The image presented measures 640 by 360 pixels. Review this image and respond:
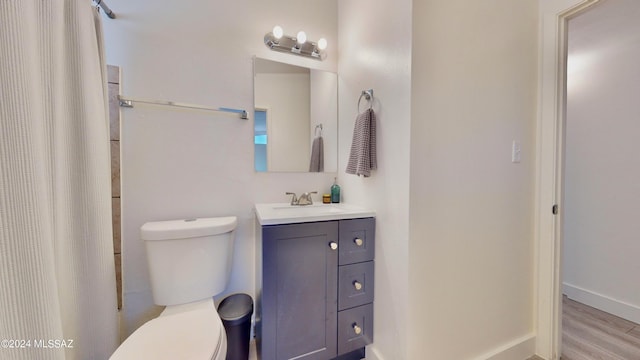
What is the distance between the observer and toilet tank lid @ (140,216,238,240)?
1.07 m

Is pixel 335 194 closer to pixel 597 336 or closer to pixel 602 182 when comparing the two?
pixel 597 336

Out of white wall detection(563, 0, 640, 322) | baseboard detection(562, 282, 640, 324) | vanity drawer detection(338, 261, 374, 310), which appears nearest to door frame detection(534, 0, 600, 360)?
white wall detection(563, 0, 640, 322)

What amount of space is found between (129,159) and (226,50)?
0.90 meters

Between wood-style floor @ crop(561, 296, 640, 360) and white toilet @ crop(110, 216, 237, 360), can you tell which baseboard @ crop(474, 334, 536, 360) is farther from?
white toilet @ crop(110, 216, 237, 360)

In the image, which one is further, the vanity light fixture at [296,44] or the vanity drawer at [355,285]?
the vanity light fixture at [296,44]

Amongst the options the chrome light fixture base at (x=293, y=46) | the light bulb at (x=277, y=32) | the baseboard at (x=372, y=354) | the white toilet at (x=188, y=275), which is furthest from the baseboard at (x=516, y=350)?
the light bulb at (x=277, y=32)

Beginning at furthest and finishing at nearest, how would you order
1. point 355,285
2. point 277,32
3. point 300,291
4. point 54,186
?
point 277,32
point 355,285
point 300,291
point 54,186

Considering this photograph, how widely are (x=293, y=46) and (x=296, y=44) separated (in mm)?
26

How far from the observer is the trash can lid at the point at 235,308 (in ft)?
3.88

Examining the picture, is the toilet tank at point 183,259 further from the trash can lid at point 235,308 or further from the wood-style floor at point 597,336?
the wood-style floor at point 597,336

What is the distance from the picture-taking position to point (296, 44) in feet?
5.21

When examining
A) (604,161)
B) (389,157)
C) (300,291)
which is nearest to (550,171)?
(389,157)

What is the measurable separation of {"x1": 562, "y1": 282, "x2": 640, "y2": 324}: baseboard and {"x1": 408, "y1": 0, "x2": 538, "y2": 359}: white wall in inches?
41.6

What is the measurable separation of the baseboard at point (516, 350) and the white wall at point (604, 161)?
42.9 inches
